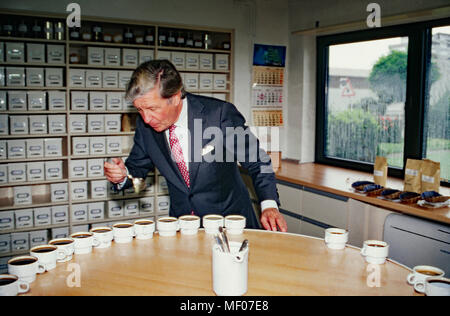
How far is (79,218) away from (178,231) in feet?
7.87

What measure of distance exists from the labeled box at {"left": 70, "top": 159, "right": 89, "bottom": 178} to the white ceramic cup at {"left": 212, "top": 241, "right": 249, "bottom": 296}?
2995 mm

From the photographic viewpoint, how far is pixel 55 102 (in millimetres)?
3881

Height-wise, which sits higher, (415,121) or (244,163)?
(415,121)

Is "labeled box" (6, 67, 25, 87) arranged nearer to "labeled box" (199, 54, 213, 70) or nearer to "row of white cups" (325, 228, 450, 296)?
"labeled box" (199, 54, 213, 70)

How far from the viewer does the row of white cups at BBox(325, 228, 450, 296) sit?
50.4 inches

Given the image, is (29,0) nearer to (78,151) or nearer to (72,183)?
(78,151)

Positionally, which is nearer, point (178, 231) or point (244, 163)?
point (178, 231)

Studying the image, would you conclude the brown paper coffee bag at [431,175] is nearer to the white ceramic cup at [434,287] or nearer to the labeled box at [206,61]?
the white ceramic cup at [434,287]

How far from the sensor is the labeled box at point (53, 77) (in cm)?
381

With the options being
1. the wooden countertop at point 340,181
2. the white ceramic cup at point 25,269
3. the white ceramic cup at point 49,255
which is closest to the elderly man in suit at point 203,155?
the white ceramic cup at point 49,255

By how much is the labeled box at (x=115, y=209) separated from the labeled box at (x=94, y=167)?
0.31m

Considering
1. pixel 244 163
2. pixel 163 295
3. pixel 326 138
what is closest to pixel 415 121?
pixel 326 138

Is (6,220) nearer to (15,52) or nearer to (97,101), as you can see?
(97,101)
